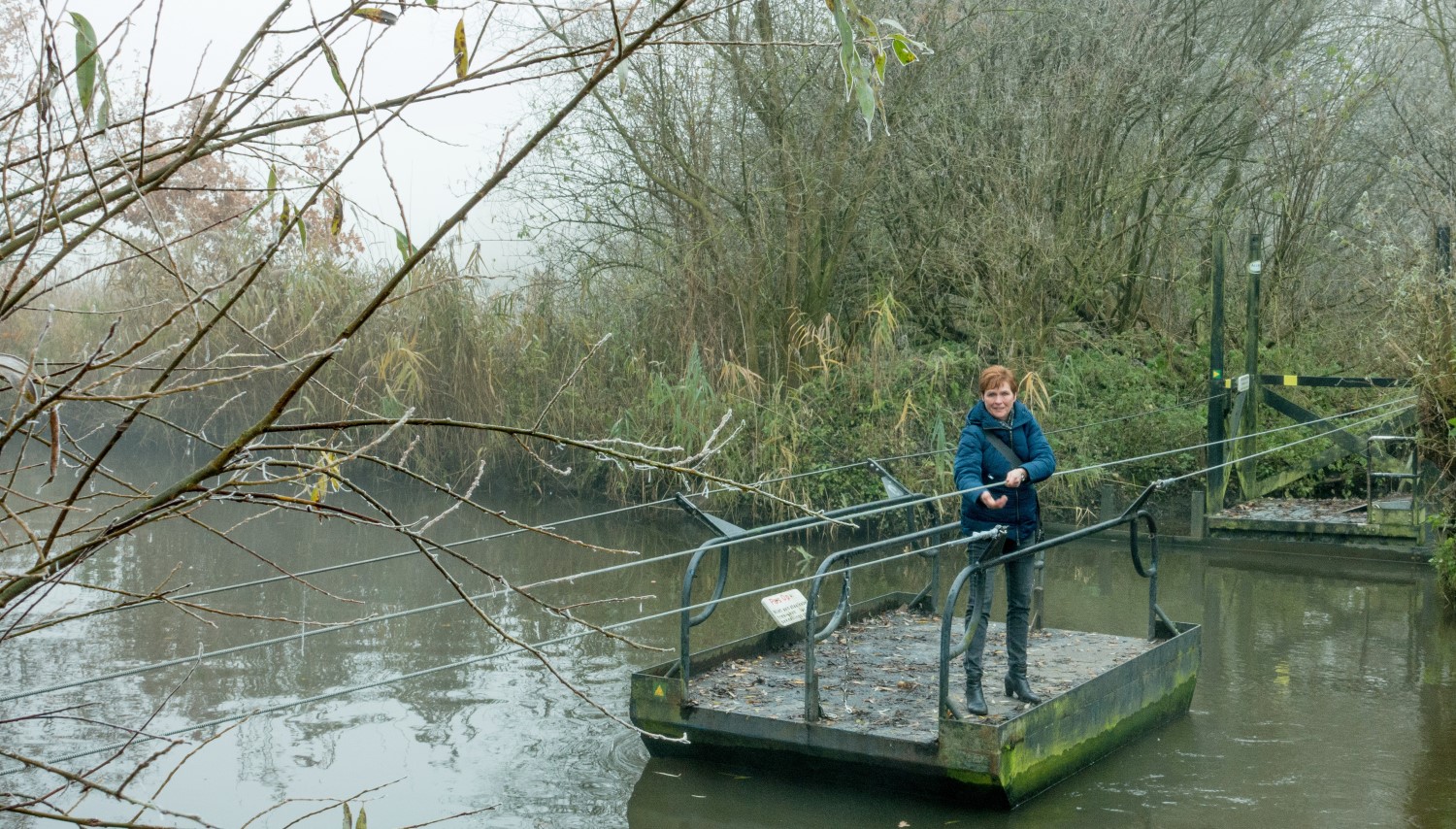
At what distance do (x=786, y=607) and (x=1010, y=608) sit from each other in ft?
3.68

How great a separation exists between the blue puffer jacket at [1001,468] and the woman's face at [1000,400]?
0.12ft

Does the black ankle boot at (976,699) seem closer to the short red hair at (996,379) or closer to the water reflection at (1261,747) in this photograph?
the water reflection at (1261,747)

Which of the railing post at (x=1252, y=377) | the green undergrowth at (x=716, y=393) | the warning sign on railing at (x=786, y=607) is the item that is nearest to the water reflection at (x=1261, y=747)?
the warning sign on railing at (x=786, y=607)

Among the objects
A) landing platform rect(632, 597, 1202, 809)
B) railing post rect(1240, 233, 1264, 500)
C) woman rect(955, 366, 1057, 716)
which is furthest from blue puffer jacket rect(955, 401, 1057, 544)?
railing post rect(1240, 233, 1264, 500)

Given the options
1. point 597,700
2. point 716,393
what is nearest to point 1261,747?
point 597,700

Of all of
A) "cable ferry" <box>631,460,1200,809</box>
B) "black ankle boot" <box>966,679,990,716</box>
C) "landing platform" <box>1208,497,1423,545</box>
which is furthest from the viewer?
"landing platform" <box>1208,497,1423,545</box>

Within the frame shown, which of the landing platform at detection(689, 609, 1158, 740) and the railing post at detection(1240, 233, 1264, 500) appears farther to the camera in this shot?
the railing post at detection(1240, 233, 1264, 500)

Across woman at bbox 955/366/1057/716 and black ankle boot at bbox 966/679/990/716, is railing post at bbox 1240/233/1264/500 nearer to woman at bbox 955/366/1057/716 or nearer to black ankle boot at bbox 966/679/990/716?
woman at bbox 955/366/1057/716

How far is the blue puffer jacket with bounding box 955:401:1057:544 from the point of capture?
672cm

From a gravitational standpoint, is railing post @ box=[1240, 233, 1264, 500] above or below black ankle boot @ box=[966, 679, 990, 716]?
above

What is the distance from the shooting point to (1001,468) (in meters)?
6.82

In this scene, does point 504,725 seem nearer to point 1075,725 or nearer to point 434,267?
point 1075,725

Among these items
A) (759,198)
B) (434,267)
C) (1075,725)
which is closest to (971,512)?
(1075,725)

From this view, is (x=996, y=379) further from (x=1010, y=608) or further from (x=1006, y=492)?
(x=1010, y=608)
